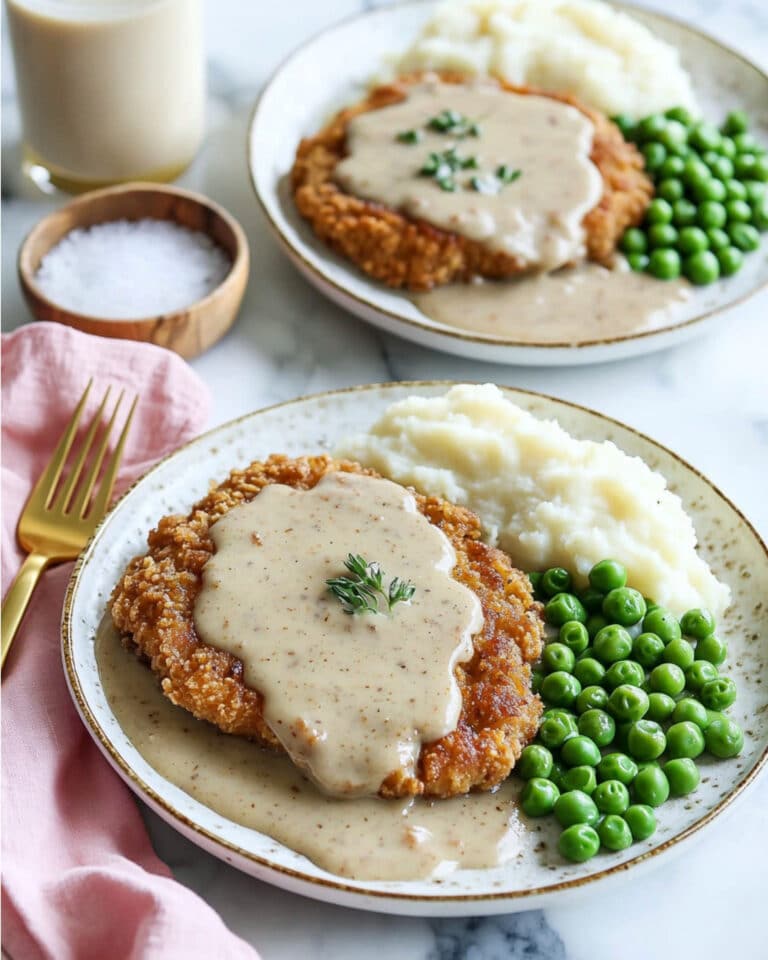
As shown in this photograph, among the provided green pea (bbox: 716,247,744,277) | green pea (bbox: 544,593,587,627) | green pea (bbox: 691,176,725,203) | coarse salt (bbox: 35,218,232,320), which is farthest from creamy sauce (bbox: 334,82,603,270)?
green pea (bbox: 544,593,587,627)

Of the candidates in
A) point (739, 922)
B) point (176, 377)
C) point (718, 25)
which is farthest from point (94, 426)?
point (718, 25)

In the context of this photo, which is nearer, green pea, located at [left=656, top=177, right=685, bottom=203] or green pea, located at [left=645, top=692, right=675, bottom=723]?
green pea, located at [left=645, top=692, right=675, bottom=723]

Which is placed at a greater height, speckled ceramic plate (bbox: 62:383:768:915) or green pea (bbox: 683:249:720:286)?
A: green pea (bbox: 683:249:720:286)

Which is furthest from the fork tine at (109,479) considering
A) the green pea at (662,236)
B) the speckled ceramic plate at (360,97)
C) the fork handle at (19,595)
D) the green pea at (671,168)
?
the green pea at (671,168)

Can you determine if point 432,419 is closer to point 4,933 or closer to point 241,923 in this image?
point 241,923

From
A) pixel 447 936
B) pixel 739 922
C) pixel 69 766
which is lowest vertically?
pixel 69 766

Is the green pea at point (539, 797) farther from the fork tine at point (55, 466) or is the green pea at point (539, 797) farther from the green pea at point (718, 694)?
the fork tine at point (55, 466)

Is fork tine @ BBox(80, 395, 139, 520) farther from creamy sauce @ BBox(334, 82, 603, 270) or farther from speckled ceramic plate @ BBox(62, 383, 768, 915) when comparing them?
creamy sauce @ BBox(334, 82, 603, 270)
